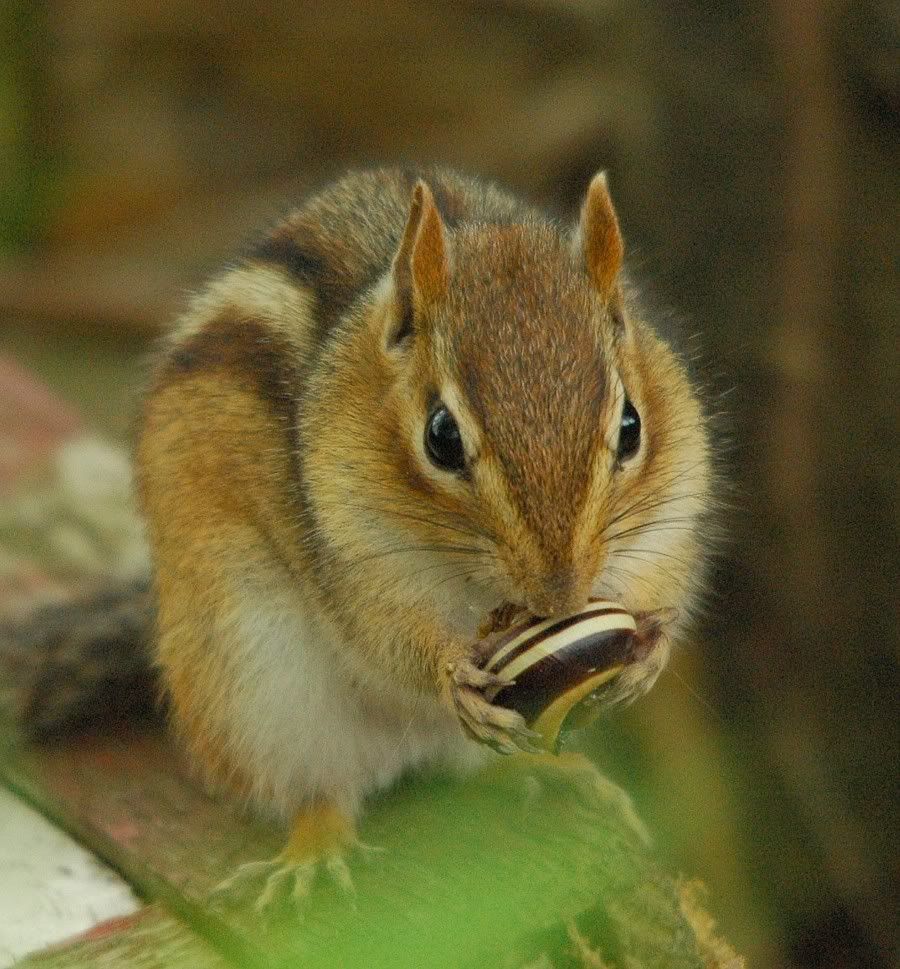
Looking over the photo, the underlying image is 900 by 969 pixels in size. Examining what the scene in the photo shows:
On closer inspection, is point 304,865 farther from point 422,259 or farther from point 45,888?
point 422,259

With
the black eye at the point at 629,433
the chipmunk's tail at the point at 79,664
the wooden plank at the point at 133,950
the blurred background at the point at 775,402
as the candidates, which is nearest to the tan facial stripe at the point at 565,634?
the black eye at the point at 629,433

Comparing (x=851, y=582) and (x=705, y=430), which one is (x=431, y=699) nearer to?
(x=705, y=430)

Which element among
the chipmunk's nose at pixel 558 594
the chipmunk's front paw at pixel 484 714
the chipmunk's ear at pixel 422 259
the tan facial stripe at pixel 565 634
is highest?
the chipmunk's ear at pixel 422 259

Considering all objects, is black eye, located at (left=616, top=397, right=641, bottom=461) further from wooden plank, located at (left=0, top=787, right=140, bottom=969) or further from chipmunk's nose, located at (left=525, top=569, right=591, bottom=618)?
wooden plank, located at (left=0, top=787, right=140, bottom=969)

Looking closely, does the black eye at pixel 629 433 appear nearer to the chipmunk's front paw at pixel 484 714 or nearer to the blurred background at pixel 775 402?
the chipmunk's front paw at pixel 484 714

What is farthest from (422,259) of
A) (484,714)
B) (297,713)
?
(297,713)

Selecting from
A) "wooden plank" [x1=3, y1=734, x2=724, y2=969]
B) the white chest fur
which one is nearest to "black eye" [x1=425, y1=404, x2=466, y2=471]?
the white chest fur
